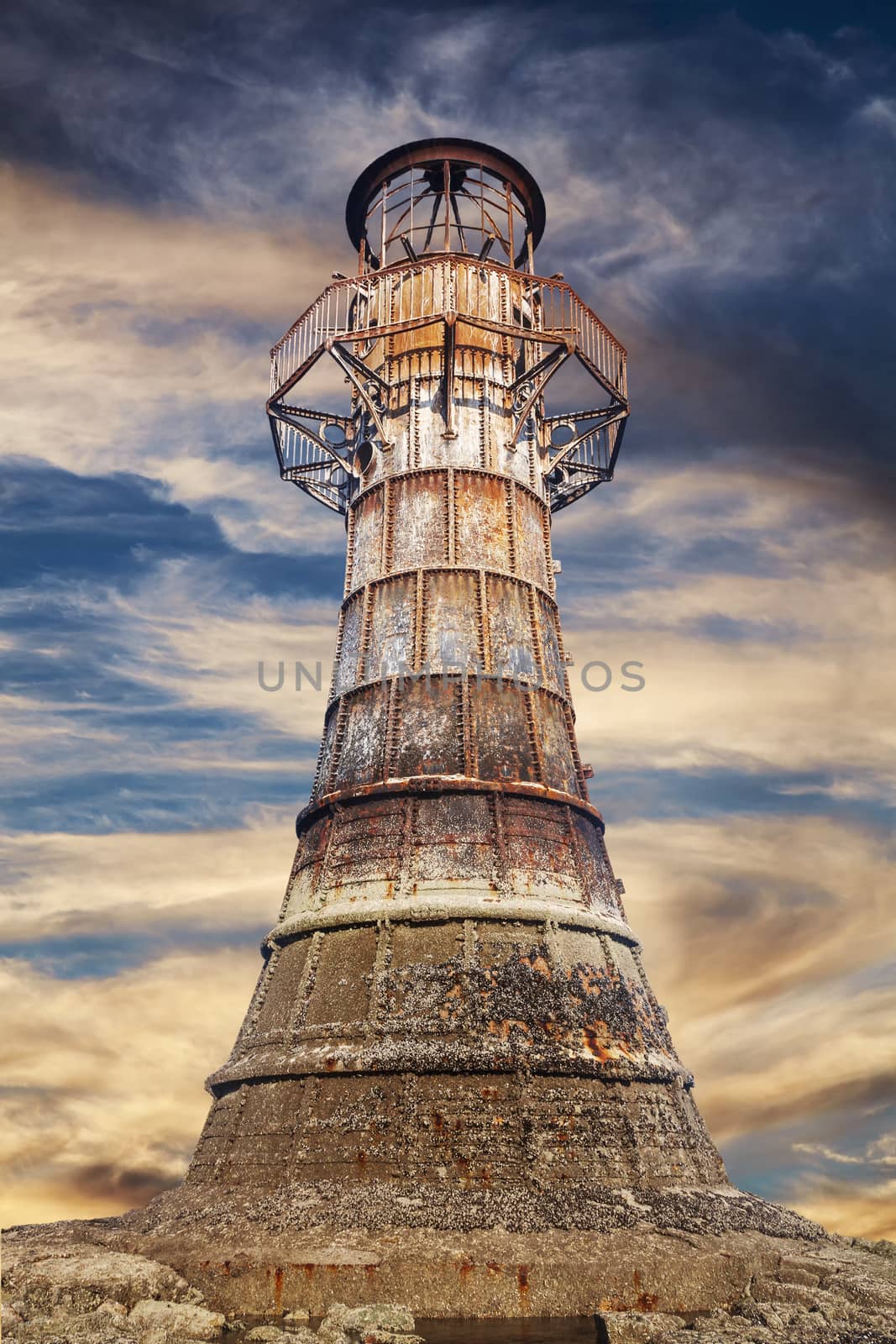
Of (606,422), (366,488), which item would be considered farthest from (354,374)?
(606,422)

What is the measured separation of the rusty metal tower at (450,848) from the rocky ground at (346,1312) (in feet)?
4.25

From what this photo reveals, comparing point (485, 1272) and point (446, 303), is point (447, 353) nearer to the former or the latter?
point (446, 303)

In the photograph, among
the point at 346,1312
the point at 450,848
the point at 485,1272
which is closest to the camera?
the point at 346,1312

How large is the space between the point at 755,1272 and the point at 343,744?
9249 mm

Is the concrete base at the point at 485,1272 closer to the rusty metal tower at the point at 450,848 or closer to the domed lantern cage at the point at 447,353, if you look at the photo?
the rusty metal tower at the point at 450,848

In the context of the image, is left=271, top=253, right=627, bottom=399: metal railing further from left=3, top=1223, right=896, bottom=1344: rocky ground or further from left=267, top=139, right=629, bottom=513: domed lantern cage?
left=3, top=1223, right=896, bottom=1344: rocky ground

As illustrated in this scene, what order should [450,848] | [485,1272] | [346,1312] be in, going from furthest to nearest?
1. [450,848]
2. [485,1272]
3. [346,1312]

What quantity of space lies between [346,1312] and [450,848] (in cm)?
612

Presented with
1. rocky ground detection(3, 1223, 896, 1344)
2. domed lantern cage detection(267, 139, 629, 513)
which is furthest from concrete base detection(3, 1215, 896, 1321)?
domed lantern cage detection(267, 139, 629, 513)

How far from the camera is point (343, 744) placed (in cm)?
1688

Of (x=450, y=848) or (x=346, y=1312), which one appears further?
(x=450, y=848)

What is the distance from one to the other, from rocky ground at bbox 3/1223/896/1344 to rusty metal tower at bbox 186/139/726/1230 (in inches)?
51.1

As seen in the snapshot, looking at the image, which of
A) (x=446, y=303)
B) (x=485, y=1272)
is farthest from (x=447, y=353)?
(x=485, y=1272)

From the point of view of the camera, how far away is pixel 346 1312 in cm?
989
